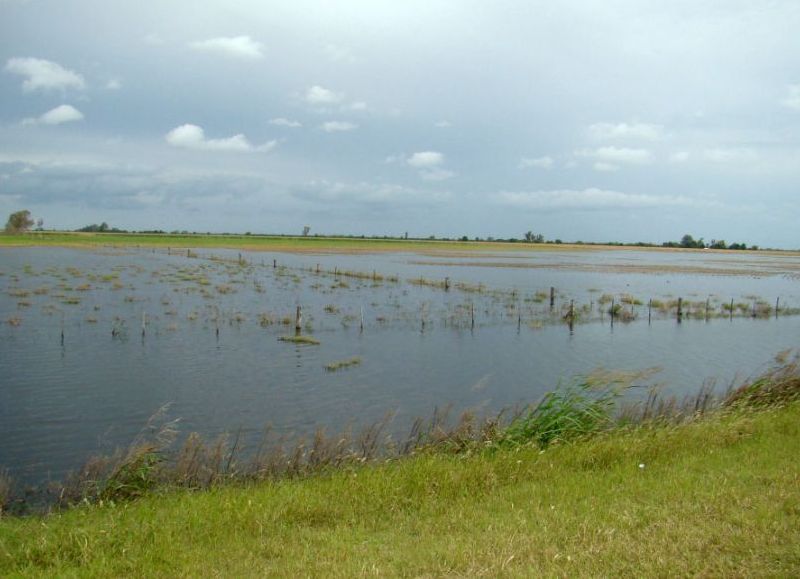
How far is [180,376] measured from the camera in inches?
863

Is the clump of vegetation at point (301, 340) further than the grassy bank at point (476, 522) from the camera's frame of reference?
Yes

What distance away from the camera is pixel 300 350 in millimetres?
27125

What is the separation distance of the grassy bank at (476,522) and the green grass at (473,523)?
0.06 ft

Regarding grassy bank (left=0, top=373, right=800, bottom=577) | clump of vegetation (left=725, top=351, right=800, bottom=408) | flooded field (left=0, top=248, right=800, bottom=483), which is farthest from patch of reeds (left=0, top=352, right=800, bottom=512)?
flooded field (left=0, top=248, right=800, bottom=483)

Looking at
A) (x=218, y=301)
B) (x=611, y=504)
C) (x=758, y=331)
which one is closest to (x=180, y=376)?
(x=611, y=504)

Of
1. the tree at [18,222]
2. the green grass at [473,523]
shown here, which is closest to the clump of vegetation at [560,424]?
the green grass at [473,523]

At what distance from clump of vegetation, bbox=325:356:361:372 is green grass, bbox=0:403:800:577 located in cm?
1388

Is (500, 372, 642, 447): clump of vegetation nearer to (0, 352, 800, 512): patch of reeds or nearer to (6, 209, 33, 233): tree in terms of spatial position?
(0, 352, 800, 512): patch of reeds

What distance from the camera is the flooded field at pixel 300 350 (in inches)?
691

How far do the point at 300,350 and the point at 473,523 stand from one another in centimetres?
2072

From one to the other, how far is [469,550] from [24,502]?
855 centimetres

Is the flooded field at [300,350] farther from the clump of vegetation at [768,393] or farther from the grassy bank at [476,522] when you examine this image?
the grassy bank at [476,522]

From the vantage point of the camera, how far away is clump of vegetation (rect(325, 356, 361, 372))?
78.0 feet

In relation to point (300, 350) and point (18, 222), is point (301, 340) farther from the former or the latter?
point (18, 222)
